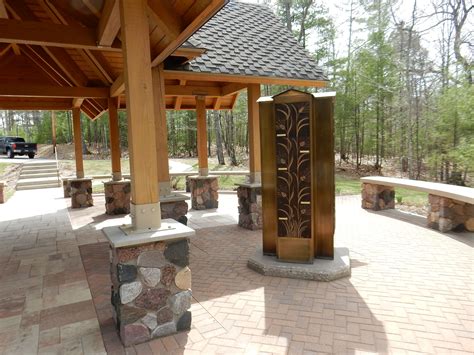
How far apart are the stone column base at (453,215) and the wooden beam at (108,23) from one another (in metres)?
5.37

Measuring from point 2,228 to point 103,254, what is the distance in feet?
10.8

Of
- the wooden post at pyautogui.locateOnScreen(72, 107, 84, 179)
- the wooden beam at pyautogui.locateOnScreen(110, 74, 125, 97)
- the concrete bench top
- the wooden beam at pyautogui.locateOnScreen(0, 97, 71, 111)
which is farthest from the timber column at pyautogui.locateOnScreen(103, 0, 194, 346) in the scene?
the wooden beam at pyautogui.locateOnScreen(0, 97, 71, 111)

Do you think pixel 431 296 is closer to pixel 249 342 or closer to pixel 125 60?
pixel 249 342

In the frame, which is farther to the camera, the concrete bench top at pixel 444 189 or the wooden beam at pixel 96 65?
the wooden beam at pixel 96 65

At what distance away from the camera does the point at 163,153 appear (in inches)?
192

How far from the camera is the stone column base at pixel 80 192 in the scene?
27.2 feet

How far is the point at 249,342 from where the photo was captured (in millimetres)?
2447

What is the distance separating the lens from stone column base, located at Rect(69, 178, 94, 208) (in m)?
8.30

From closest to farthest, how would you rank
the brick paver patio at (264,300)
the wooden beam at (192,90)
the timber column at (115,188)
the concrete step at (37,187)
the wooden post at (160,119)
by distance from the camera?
1. the brick paver patio at (264,300)
2. the wooden post at (160,119)
3. the wooden beam at (192,90)
4. the timber column at (115,188)
5. the concrete step at (37,187)

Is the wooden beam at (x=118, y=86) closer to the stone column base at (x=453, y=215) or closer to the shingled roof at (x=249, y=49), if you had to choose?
the shingled roof at (x=249, y=49)

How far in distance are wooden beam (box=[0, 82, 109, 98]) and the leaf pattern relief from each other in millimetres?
4544

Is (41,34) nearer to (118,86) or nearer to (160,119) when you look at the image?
(160,119)

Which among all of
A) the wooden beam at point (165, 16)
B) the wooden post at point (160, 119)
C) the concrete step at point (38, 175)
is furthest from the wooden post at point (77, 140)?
the wooden beam at point (165, 16)

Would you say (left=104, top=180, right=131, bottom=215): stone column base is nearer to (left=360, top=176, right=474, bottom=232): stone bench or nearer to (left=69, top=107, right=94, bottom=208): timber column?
(left=69, top=107, right=94, bottom=208): timber column
